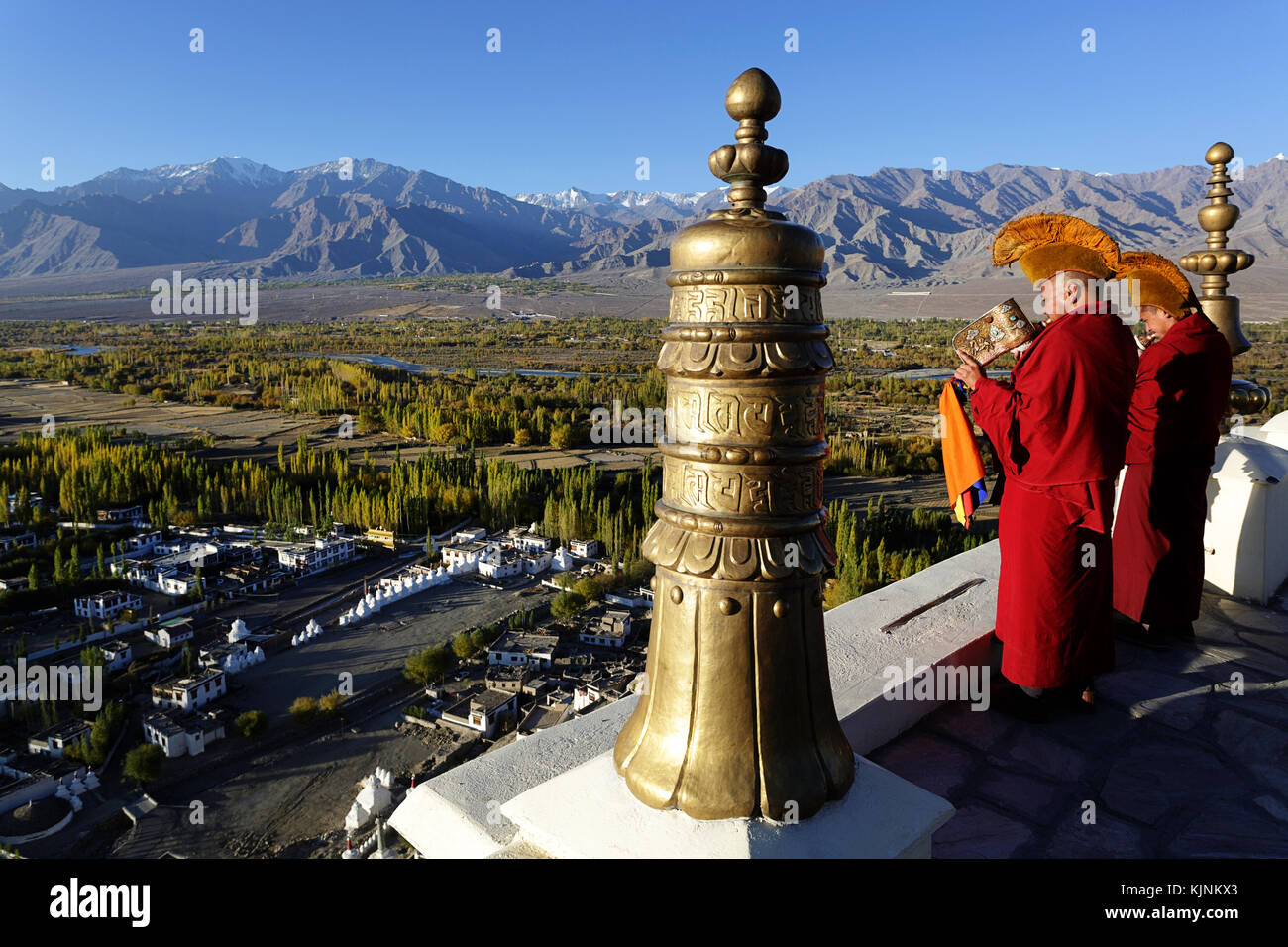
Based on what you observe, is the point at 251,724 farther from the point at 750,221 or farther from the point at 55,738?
the point at 750,221

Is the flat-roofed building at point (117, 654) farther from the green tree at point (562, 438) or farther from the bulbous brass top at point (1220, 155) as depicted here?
the green tree at point (562, 438)

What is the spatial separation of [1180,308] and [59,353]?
68645 mm

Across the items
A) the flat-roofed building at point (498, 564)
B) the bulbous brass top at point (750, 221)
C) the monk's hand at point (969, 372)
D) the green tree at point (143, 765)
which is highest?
the bulbous brass top at point (750, 221)

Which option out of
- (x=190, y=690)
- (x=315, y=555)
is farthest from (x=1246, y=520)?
(x=315, y=555)

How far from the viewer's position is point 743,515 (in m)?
1.56

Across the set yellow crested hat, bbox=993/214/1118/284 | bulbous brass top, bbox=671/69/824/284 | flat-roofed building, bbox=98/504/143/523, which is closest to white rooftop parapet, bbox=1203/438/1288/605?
yellow crested hat, bbox=993/214/1118/284

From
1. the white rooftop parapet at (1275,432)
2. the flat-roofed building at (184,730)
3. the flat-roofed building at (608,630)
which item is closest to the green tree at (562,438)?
the flat-roofed building at (608,630)

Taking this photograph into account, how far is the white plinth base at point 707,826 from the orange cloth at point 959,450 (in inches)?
46.9

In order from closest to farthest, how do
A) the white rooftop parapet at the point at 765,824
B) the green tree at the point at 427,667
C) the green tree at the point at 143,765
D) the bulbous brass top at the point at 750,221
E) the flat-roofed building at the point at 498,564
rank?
the bulbous brass top at the point at 750,221 < the white rooftop parapet at the point at 765,824 < the green tree at the point at 143,765 < the green tree at the point at 427,667 < the flat-roofed building at the point at 498,564

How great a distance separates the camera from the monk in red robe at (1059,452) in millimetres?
2668

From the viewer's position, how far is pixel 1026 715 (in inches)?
118

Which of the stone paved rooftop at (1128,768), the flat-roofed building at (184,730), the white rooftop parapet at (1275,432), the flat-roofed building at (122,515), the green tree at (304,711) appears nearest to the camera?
the stone paved rooftop at (1128,768)

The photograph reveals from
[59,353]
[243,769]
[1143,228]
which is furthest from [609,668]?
[1143,228]

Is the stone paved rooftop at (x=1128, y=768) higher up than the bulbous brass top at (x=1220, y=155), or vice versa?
the bulbous brass top at (x=1220, y=155)
